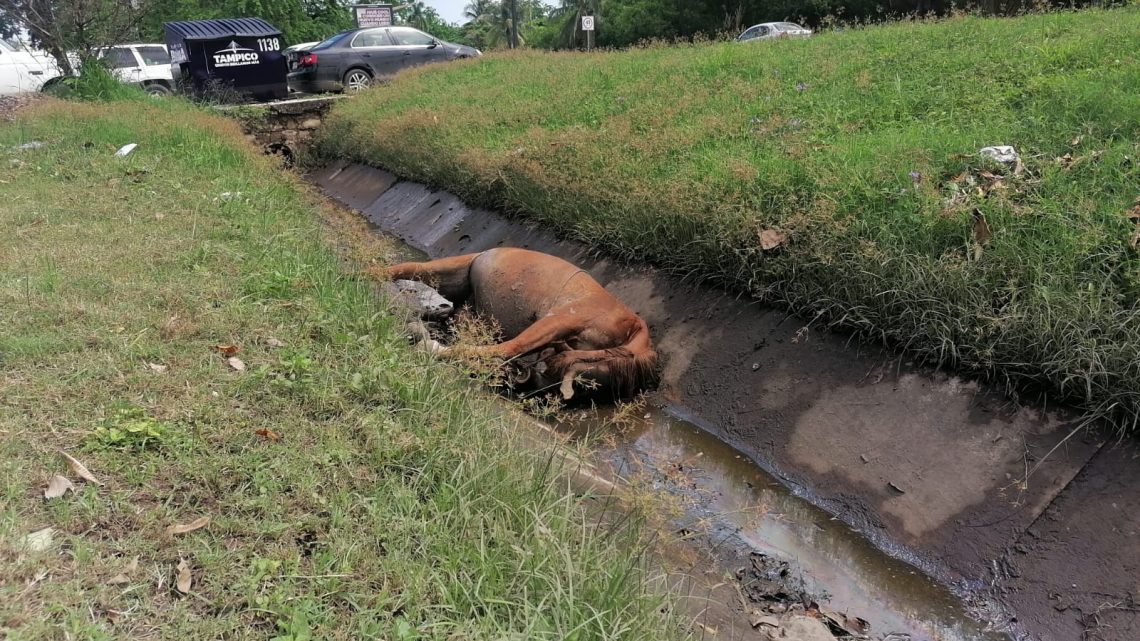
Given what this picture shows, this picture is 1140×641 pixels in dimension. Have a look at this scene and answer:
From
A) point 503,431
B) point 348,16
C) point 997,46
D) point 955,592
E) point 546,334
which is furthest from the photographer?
point 348,16

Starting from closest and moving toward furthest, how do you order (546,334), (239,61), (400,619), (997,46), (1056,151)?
(400,619)
(546,334)
(1056,151)
(997,46)
(239,61)

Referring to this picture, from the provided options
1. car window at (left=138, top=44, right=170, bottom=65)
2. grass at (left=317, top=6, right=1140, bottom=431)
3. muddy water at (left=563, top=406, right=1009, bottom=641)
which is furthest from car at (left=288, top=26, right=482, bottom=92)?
muddy water at (left=563, top=406, right=1009, bottom=641)

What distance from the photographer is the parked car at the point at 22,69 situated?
15883 millimetres

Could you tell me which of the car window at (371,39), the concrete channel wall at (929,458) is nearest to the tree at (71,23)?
the car window at (371,39)

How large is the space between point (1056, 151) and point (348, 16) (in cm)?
3830

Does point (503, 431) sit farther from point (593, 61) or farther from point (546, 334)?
point (593, 61)

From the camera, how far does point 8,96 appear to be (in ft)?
49.4

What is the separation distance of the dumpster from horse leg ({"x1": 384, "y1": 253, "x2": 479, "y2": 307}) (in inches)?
497

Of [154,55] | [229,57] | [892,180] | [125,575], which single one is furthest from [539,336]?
[154,55]

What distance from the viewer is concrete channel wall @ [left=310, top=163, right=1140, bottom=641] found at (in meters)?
3.80

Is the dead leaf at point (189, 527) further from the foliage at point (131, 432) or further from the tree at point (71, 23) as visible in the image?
the tree at point (71, 23)

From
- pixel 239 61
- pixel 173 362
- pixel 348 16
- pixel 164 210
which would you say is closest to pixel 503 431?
pixel 173 362

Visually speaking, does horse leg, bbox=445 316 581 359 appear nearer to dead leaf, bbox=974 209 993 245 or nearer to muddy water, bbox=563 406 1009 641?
muddy water, bbox=563 406 1009 641

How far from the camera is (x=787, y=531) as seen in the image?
4500 mm
